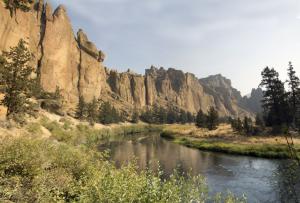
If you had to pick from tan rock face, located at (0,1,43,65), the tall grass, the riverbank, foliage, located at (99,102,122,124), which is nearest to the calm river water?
the riverbank

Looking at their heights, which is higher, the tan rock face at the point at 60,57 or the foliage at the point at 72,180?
the tan rock face at the point at 60,57

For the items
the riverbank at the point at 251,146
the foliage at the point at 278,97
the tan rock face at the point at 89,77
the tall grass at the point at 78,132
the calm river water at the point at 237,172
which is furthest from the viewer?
the tan rock face at the point at 89,77

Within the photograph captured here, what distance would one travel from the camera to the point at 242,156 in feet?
175

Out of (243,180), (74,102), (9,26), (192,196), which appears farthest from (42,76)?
(192,196)

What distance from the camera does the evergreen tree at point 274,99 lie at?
72.8m

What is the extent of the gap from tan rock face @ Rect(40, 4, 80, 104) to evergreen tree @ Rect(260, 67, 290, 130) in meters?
96.5

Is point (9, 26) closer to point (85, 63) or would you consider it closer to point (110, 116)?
point (110, 116)

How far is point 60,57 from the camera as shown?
150 meters

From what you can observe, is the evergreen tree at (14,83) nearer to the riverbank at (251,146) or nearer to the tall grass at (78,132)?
the tall grass at (78,132)

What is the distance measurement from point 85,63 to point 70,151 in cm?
15798

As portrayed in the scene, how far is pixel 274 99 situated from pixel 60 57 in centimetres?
10907

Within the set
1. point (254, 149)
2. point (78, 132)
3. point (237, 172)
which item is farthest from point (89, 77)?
point (237, 172)

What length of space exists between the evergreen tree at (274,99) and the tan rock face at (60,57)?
317 ft

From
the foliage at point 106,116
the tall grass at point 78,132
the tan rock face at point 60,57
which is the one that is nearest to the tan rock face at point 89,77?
the tan rock face at point 60,57
